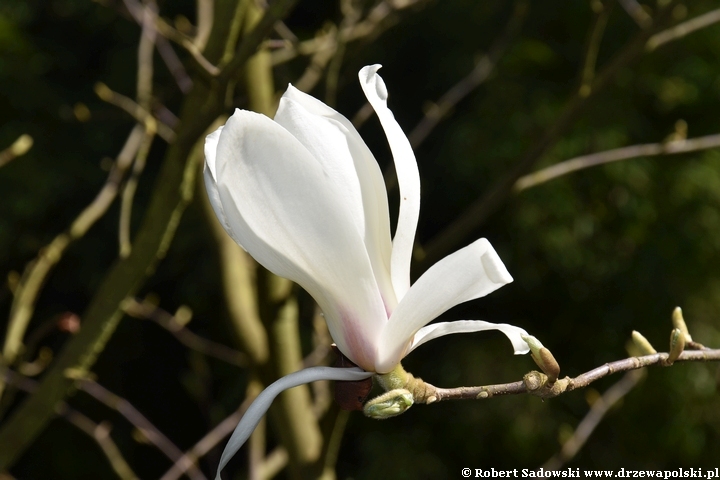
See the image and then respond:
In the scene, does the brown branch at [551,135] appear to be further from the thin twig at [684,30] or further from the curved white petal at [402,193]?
the curved white petal at [402,193]

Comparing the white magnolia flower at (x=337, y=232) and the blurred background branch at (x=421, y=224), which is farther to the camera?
the blurred background branch at (x=421, y=224)

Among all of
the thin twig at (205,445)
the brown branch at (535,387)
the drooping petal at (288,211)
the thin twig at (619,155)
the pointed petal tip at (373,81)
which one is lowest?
the thin twig at (205,445)

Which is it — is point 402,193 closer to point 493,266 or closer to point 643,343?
point 493,266

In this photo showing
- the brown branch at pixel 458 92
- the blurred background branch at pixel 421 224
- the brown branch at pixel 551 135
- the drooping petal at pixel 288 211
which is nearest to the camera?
the drooping petal at pixel 288 211

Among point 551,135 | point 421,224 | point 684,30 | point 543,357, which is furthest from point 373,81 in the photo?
point 421,224

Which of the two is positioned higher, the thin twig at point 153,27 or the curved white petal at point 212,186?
the thin twig at point 153,27

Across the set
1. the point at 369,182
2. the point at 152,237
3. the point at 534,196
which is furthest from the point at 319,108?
the point at 534,196

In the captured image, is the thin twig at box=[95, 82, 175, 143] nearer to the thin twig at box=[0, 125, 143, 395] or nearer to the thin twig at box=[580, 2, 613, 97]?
the thin twig at box=[0, 125, 143, 395]

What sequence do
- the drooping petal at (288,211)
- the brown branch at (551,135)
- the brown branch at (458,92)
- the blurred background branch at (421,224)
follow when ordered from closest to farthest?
the drooping petal at (288,211) → the brown branch at (551,135) → the blurred background branch at (421,224) → the brown branch at (458,92)

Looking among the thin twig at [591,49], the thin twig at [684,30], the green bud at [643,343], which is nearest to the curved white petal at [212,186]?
the green bud at [643,343]
